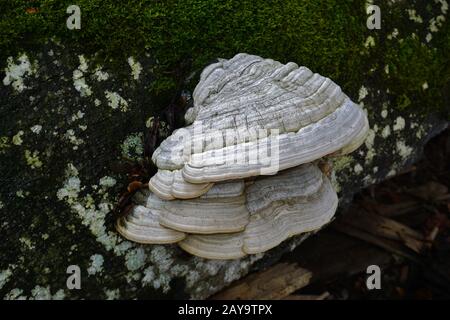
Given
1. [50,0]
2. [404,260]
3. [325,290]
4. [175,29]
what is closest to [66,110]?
[50,0]

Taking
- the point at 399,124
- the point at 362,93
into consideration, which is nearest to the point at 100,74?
the point at 362,93

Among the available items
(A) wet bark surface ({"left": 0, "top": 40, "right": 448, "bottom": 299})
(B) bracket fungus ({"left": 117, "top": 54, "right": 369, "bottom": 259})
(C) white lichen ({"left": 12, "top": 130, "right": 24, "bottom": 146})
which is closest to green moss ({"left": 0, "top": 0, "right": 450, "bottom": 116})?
(A) wet bark surface ({"left": 0, "top": 40, "right": 448, "bottom": 299})

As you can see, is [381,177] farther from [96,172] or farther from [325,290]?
[96,172]

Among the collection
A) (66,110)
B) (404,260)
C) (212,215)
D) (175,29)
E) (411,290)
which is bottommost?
(411,290)

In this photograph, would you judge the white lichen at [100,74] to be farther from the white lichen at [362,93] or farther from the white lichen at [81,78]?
the white lichen at [362,93]

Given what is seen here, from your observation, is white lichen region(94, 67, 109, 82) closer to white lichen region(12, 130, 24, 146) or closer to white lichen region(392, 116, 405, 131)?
white lichen region(12, 130, 24, 146)
